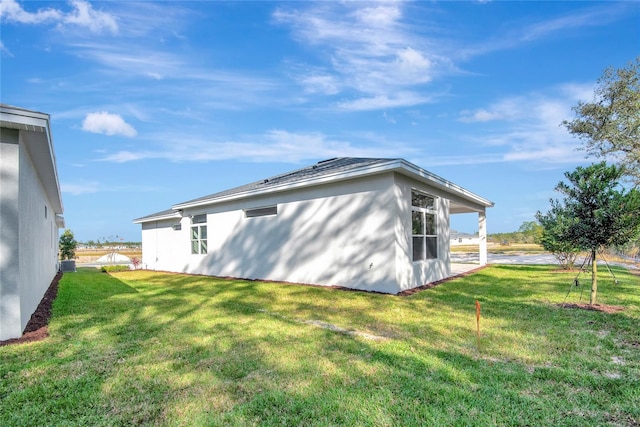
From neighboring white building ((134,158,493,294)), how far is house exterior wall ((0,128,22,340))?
6499mm

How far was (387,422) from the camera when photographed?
2.44m

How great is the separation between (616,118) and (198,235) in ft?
69.3

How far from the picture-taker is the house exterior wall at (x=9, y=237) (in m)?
4.69

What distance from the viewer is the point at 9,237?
475 cm

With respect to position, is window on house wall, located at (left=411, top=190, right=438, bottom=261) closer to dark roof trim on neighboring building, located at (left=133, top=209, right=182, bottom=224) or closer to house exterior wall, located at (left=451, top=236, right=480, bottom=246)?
dark roof trim on neighboring building, located at (left=133, top=209, right=182, bottom=224)

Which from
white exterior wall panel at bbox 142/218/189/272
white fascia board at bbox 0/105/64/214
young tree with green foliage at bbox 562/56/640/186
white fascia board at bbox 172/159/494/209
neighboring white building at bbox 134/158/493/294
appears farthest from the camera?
white exterior wall panel at bbox 142/218/189/272

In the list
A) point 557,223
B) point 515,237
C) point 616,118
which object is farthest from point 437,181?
point 515,237

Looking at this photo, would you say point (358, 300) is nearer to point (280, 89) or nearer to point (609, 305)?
point (609, 305)

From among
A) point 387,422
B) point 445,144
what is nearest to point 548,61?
point 445,144

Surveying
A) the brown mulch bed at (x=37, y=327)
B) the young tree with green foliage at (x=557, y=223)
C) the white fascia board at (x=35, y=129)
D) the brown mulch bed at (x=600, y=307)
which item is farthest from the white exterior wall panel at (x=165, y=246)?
the brown mulch bed at (x=600, y=307)

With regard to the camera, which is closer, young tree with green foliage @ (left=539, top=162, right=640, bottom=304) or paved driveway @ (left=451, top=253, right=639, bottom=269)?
young tree with green foliage @ (left=539, top=162, right=640, bottom=304)

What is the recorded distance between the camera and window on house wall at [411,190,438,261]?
31.0 feet

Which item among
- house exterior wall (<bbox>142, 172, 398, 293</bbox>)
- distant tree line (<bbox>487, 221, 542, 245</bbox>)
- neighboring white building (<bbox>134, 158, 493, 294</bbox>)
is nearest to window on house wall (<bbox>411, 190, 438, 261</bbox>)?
neighboring white building (<bbox>134, 158, 493, 294</bbox>)

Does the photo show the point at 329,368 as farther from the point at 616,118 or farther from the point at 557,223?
the point at 616,118
